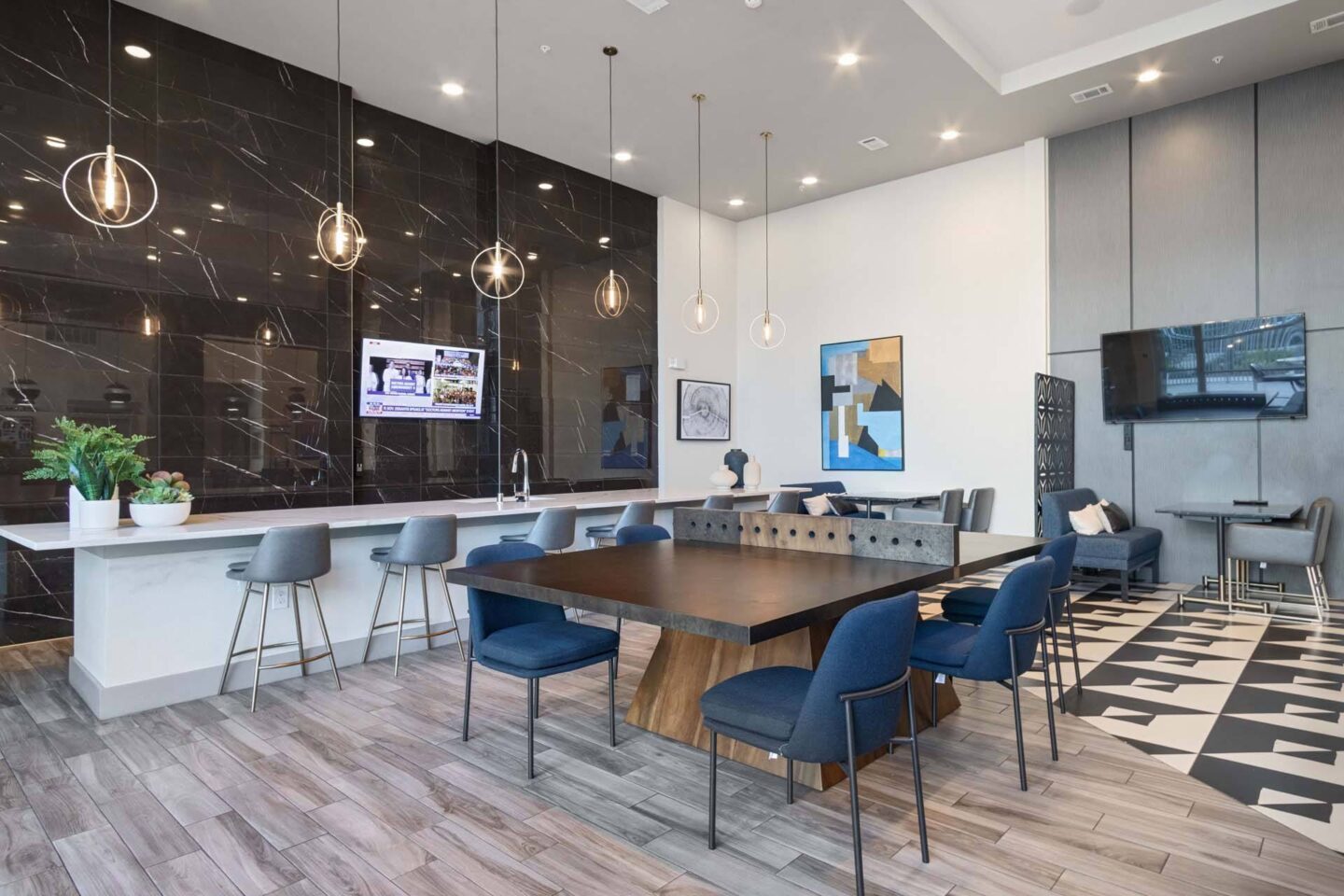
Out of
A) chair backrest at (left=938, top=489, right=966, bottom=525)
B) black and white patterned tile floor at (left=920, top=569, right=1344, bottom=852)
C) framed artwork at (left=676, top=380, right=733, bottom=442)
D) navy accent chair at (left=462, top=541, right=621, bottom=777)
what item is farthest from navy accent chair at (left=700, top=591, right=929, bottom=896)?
framed artwork at (left=676, top=380, right=733, bottom=442)

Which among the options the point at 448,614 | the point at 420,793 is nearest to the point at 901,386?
the point at 448,614

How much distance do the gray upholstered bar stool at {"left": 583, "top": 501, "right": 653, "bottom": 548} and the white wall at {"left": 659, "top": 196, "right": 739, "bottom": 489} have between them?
315 centimetres

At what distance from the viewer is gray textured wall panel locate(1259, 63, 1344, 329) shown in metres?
5.79

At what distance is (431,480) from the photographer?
6.52m

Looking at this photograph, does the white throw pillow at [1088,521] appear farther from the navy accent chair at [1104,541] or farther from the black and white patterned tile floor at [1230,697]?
the black and white patterned tile floor at [1230,697]

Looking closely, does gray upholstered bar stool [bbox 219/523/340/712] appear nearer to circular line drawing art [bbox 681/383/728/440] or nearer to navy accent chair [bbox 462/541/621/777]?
navy accent chair [bbox 462/541/621/777]

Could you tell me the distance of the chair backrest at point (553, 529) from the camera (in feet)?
15.1

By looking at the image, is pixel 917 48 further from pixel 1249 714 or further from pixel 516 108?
pixel 1249 714

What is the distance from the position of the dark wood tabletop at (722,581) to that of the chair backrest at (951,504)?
10.8 ft

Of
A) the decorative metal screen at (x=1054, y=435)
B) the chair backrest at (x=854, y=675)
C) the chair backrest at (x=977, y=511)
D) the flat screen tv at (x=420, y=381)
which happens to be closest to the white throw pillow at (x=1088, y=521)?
the decorative metal screen at (x=1054, y=435)

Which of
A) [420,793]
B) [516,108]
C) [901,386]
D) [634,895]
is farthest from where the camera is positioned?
[901,386]

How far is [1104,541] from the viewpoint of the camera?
597cm

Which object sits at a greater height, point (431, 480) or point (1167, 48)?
point (1167, 48)

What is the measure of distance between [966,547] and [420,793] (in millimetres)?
2449
